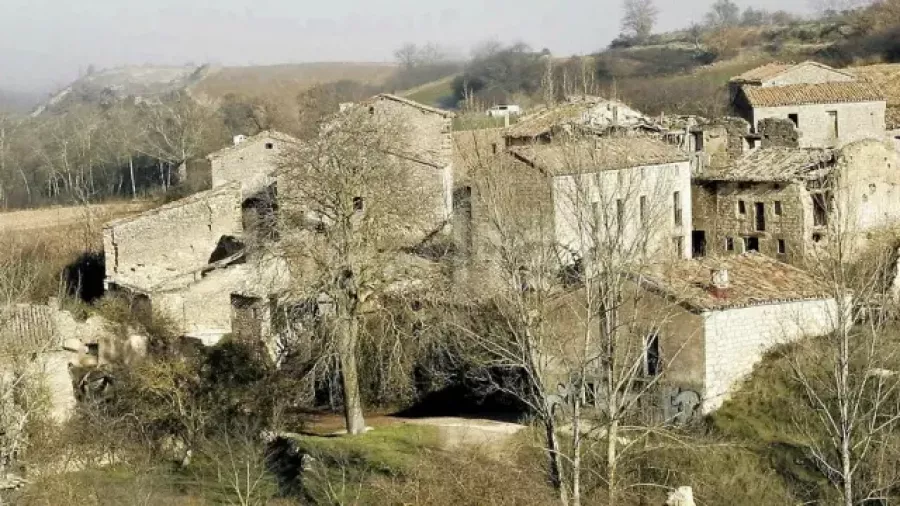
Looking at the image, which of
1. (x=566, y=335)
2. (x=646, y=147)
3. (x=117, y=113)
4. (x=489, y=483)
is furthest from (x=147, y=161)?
(x=489, y=483)

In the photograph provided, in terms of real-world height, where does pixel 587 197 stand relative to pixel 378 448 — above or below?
above

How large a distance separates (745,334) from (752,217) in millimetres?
8694

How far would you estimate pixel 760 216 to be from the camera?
1100 inches

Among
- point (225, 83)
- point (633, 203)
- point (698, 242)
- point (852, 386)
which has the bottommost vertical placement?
point (852, 386)

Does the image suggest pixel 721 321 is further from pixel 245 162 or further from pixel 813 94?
pixel 245 162

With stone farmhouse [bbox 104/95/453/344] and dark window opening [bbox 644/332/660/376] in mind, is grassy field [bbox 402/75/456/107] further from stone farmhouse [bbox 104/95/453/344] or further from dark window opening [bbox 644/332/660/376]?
dark window opening [bbox 644/332/660/376]

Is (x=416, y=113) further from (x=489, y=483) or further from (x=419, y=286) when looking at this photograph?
(x=489, y=483)

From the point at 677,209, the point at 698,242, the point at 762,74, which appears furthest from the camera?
the point at 762,74

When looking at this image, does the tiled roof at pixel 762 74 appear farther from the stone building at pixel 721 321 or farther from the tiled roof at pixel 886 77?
the stone building at pixel 721 321

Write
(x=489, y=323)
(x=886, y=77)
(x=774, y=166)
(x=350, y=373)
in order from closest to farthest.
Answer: (x=350, y=373) → (x=489, y=323) → (x=774, y=166) → (x=886, y=77)

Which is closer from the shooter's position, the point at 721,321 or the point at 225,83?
the point at 721,321

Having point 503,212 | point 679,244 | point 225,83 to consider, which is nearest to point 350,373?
point 503,212

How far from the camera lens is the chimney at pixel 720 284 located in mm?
20094

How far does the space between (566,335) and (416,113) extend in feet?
48.4
